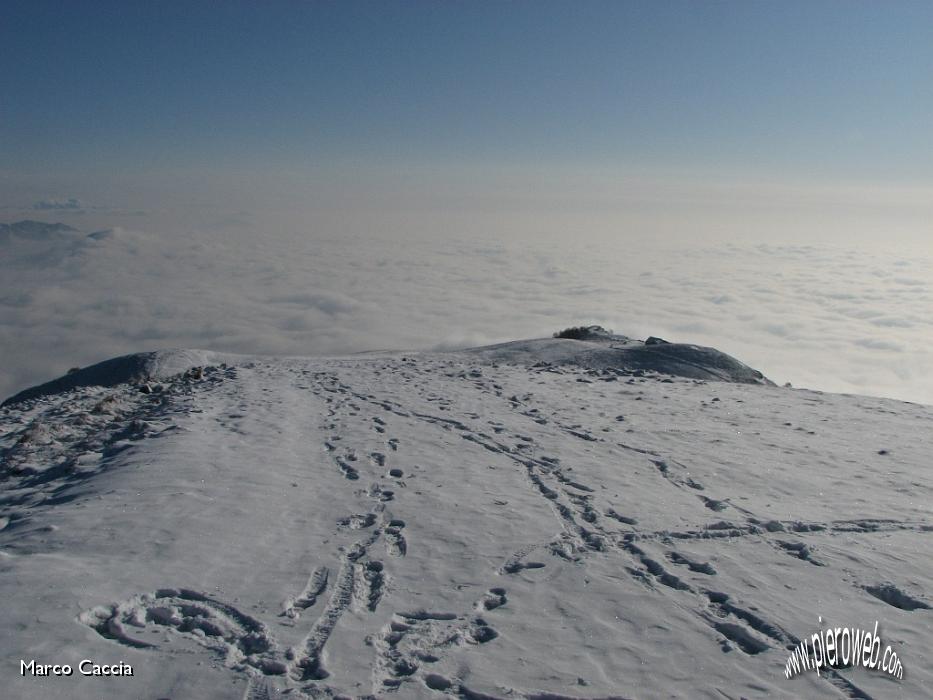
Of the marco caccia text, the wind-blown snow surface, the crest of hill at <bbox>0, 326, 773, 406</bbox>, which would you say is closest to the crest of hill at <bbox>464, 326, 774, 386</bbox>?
the crest of hill at <bbox>0, 326, 773, 406</bbox>

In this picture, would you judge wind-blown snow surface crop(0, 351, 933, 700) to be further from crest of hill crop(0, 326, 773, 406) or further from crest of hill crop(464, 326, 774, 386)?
crest of hill crop(0, 326, 773, 406)

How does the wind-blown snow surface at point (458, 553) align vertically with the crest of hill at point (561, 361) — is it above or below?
above

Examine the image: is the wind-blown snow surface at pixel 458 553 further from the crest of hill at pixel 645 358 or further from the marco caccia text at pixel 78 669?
the crest of hill at pixel 645 358

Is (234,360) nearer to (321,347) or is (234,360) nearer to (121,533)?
(121,533)

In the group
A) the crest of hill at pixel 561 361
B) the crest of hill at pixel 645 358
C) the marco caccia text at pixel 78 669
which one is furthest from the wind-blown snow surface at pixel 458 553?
the crest of hill at pixel 561 361

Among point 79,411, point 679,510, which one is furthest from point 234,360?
point 679,510

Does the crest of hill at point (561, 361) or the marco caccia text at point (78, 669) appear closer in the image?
the marco caccia text at point (78, 669)

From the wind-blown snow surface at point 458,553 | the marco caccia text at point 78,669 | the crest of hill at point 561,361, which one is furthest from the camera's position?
the crest of hill at point 561,361

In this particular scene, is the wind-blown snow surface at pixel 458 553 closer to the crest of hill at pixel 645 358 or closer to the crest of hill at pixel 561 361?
the crest of hill at pixel 645 358

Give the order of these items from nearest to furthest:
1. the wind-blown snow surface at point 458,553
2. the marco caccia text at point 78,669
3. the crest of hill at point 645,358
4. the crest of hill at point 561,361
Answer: the marco caccia text at point 78,669, the wind-blown snow surface at point 458,553, the crest of hill at point 645,358, the crest of hill at point 561,361
